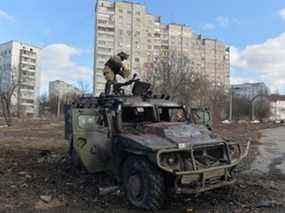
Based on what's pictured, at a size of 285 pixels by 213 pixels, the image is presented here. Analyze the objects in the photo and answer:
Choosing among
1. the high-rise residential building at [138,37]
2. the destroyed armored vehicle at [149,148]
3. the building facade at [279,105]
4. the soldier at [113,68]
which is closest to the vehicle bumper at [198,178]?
the destroyed armored vehicle at [149,148]

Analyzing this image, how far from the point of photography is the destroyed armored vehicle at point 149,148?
20.0ft

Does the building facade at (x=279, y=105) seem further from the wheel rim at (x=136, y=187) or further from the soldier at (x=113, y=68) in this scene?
the wheel rim at (x=136, y=187)

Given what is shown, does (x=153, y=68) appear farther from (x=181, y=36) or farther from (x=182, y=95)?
(x=181, y=36)

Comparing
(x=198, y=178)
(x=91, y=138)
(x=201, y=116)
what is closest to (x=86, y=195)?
(x=91, y=138)

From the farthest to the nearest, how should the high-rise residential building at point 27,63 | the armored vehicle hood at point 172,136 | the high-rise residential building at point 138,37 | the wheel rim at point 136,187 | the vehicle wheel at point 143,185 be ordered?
the high-rise residential building at point 27,63
the high-rise residential building at point 138,37
the wheel rim at point 136,187
the armored vehicle hood at point 172,136
the vehicle wheel at point 143,185

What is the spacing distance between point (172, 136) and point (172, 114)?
1.56m

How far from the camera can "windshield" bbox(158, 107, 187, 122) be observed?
7863 mm

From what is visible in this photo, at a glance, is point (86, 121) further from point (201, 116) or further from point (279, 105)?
point (279, 105)

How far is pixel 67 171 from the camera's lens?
9234 mm

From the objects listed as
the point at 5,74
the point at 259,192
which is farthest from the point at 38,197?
the point at 5,74

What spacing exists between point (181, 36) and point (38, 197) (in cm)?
5453

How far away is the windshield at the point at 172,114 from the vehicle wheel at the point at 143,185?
1.50 m

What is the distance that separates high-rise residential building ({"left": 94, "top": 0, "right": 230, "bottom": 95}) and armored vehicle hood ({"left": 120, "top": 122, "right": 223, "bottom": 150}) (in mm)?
43365

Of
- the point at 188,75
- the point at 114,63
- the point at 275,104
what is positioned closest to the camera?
the point at 114,63
